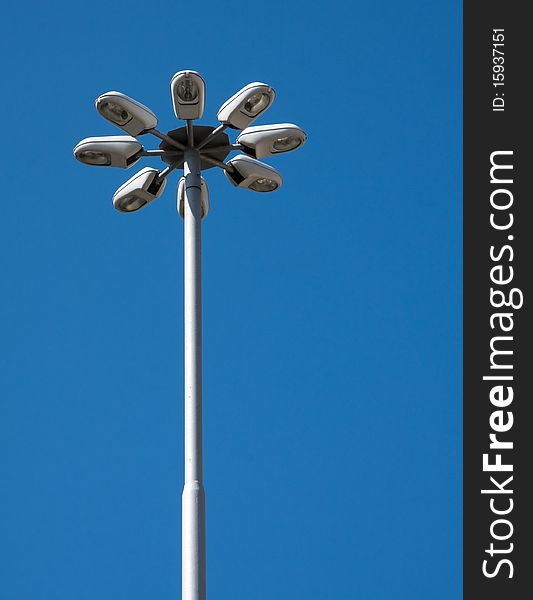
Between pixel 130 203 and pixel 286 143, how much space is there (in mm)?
1657

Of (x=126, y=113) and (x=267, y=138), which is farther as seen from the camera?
(x=267, y=138)

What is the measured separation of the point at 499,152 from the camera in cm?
1545

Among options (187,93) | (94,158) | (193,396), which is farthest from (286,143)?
(193,396)

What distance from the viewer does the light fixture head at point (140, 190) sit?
1270 cm

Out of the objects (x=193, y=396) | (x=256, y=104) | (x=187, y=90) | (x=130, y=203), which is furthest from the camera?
(x=130, y=203)

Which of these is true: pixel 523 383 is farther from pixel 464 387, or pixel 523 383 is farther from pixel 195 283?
pixel 195 283

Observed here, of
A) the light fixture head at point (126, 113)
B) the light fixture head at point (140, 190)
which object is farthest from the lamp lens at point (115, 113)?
the light fixture head at point (140, 190)

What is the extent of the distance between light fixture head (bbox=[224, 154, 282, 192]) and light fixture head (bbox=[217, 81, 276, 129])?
1.55 feet

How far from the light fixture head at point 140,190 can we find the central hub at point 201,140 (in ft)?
0.72

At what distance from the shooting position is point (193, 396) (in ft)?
37.0

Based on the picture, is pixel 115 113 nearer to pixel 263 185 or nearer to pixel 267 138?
pixel 267 138

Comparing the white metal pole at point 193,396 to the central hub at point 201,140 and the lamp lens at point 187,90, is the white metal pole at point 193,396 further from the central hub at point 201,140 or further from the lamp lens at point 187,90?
the lamp lens at point 187,90

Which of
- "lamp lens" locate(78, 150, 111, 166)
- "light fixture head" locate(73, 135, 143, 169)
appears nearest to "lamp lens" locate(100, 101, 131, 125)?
"light fixture head" locate(73, 135, 143, 169)

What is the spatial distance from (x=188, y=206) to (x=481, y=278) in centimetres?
391
